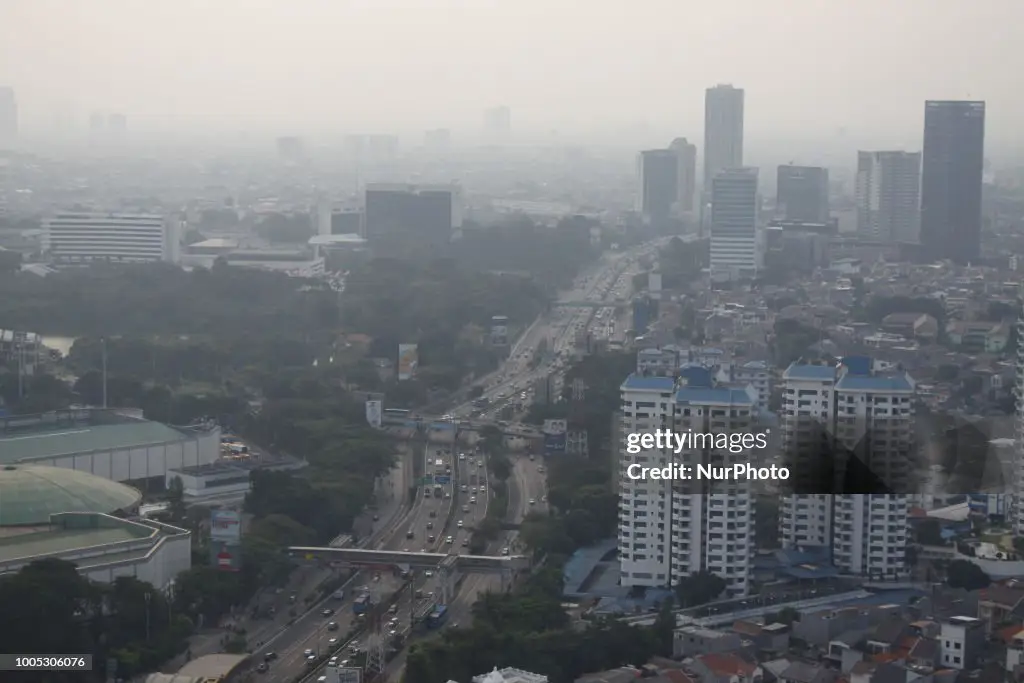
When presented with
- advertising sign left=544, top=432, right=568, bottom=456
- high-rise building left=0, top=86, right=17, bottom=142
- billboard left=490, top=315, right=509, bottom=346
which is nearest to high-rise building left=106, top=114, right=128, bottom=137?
high-rise building left=0, top=86, right=17, bottom=142

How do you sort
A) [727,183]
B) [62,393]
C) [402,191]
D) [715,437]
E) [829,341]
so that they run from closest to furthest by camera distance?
[715,437]
[62,393]
[829,341]
[727,183]
[402,191]

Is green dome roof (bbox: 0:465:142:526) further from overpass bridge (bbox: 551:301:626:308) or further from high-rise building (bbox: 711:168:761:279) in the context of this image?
high-rise building (bbox: 711:168:761:279)

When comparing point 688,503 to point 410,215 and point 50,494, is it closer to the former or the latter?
point 50,494

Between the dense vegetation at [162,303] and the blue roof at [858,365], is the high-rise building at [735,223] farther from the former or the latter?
the blue roof at [858,365]

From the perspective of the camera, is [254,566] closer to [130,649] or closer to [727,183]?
[130,649]

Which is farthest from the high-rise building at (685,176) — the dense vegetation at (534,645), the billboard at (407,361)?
the dense vegetation at (534,645)

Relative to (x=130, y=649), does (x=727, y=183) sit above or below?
above

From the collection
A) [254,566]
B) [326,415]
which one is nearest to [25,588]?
[254,566]
